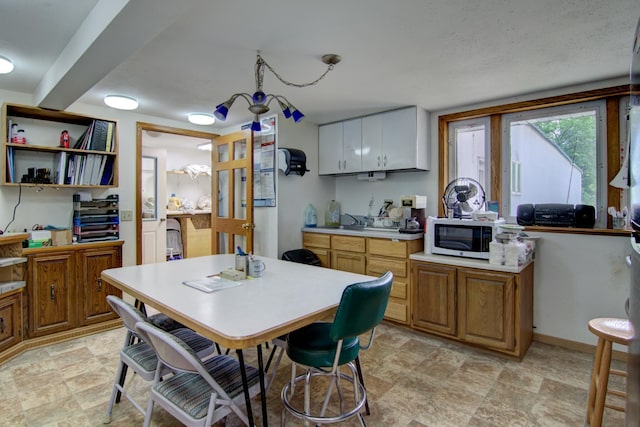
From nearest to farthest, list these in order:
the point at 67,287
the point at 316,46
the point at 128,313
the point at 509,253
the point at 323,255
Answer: the point at 128,313 < the point at 316,46 < the point at 509,253 < the point at 67,287 < the point at 323,255

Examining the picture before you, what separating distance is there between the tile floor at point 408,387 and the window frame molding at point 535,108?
4.09ft

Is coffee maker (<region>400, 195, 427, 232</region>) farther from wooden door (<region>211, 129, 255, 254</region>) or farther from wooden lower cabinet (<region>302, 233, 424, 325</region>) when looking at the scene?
wooden door (<region>211, 129, 255, 254</region>)

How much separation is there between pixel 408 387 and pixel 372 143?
2430 millimetres

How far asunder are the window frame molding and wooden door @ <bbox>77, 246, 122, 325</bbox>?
335 centimetres

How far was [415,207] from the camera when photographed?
342 cm

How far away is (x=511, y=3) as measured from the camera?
1657 mm

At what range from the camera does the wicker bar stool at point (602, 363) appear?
166 centimetres

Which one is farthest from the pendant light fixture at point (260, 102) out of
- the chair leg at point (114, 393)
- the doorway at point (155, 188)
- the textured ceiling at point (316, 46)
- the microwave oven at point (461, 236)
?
the doorway at point (155, 188)

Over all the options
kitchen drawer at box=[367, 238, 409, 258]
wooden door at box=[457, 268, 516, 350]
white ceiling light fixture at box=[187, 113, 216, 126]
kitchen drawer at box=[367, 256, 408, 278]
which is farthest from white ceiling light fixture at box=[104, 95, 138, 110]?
wooden door at box=[457, 268, 516, 350]

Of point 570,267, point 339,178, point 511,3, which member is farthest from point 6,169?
point 570,267

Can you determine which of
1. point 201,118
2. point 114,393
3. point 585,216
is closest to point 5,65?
point 201,118

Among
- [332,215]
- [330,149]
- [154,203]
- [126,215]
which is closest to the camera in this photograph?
[126,215]

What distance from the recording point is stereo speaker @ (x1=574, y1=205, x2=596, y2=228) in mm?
2762

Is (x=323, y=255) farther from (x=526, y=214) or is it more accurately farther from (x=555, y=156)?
(x=555, y=156)
